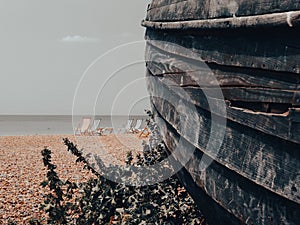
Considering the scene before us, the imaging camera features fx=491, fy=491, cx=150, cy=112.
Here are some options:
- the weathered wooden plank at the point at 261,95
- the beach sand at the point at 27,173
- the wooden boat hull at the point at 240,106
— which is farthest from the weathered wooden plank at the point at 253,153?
the beach sand at the point at 27,173

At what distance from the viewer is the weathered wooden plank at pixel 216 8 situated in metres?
1.80

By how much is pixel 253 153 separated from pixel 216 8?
0.69 meters

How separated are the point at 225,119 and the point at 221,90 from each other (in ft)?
0.44

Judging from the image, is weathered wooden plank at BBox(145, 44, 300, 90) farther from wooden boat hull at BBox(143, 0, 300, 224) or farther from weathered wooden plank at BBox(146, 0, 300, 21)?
weathered wooden plank at BBox(146, 0, 300, 21)

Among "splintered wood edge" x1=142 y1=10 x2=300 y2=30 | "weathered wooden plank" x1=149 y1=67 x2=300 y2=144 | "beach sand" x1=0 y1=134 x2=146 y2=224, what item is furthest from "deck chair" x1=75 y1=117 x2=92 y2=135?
"weathered wooden plank" x1=149 y1=67 x2=300 y2=144

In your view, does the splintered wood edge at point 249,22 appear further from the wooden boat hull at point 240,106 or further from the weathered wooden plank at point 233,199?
the weathered wooden plank at point 233,199

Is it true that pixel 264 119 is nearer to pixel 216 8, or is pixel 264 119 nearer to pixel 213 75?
pixel 213 75

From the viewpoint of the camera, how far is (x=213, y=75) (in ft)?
7.52

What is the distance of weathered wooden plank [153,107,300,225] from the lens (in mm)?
1907

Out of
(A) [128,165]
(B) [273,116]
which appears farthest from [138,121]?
(B) [273,116]

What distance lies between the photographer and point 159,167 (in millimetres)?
4613

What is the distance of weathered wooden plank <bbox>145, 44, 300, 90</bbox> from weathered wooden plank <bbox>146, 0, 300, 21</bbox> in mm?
228

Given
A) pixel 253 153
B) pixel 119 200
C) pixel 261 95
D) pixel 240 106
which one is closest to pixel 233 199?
pixel 253 153

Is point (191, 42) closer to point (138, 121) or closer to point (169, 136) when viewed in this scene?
point (169, 136)
